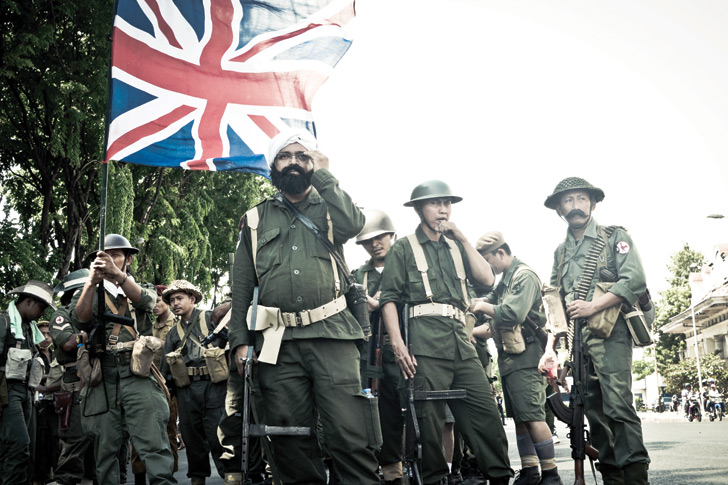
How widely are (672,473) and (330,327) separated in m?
5.47

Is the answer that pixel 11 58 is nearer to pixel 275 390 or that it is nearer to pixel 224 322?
pixel 224 322

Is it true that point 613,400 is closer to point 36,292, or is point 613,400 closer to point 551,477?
point 551,477

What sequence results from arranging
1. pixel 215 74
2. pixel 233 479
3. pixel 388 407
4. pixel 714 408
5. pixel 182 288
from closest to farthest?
pixel 233 479 < pixel 388 407 < pixel 215 74 < pixel 182 288 < pixel 714 408

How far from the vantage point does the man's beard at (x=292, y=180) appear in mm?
5234

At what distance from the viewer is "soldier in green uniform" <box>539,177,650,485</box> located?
6.17 metres

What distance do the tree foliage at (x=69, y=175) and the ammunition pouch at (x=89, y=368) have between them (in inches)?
442

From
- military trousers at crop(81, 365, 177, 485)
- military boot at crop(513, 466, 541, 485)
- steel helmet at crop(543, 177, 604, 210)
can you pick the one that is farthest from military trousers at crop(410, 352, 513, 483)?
military trousers at crop(81, 365, 177, 485)

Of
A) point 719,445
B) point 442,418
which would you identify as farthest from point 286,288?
point 719,445

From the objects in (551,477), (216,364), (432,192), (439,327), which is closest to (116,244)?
(216,364)

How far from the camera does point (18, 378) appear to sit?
7.93 meters

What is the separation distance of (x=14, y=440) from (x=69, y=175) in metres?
13.1

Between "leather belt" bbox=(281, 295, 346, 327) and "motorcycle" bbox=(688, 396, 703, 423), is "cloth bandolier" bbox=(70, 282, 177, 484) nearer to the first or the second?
"leather belt" bbox=(281, 295, 346, 327)

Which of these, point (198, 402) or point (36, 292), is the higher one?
point (36, 292)

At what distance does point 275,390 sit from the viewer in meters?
4.93
